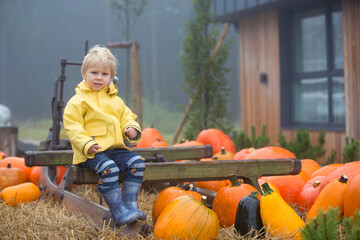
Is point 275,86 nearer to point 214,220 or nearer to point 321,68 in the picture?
point 321,68

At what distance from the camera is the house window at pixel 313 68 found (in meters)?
6.64

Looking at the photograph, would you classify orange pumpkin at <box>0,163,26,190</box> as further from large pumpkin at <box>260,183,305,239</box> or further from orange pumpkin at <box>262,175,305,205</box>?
large pumpkin at <box>260,183,305,239</box>

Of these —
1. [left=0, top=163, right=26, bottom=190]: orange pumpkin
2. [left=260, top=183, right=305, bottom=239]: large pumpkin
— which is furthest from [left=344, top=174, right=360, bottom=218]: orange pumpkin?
[left=0, top=163, right=26, bottom=190]: orange pumpkin

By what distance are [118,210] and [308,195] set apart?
1.30 meters

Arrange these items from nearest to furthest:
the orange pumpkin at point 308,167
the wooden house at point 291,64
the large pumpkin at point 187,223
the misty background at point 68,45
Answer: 1. the large pumpkin at point 187,223
2. the orange pumpkin at point 308,167
3. the wooden house at point 291,64
4. the misty background at point 68,45

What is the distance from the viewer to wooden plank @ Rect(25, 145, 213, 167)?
9.87ft

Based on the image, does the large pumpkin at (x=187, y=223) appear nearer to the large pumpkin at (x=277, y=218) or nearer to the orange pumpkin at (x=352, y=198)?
the large pumpkin at (x=277, y=218)

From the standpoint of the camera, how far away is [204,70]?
7.36 meters

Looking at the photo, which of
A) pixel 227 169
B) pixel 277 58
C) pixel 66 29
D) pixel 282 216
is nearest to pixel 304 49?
pixel 277 58

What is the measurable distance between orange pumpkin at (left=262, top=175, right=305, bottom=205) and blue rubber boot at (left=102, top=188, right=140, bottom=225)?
1268 millimetres

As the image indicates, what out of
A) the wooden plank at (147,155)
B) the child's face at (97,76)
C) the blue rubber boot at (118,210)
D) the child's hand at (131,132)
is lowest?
the blue rubber boot at (118,210)

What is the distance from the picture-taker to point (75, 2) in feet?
98.7

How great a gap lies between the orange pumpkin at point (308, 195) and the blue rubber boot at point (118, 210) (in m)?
1.19

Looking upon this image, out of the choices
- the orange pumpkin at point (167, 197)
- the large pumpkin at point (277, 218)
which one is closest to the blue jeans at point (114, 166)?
the orange pumpkin at point (167, 197)
